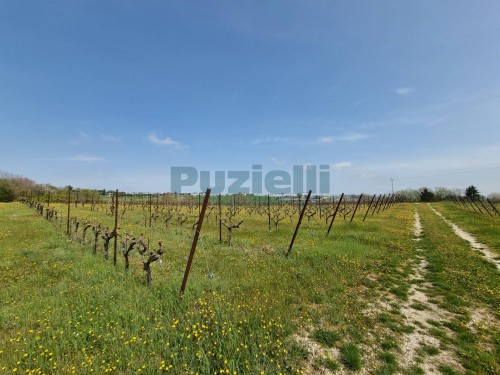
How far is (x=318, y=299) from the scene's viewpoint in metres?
6.35

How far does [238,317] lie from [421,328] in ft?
15.8

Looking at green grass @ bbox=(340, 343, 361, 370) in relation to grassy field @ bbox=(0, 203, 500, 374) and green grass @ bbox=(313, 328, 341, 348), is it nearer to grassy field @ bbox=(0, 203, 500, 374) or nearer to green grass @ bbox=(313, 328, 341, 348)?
grassy field @ bbox=(0, 203, 500, 374)

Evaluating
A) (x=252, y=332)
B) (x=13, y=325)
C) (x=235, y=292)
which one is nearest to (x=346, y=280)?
(x=235, y=292)

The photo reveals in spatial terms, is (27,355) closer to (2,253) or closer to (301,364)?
(301,364)

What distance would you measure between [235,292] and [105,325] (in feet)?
11.3

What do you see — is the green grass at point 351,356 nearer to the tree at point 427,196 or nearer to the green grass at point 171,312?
the green grass at point 171,312

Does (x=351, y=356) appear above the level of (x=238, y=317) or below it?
below

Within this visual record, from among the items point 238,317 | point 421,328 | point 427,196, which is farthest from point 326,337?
point 427,196

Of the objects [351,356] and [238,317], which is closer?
[351,356]

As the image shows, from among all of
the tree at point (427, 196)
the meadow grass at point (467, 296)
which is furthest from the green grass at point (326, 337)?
the tree at point (427, 196)

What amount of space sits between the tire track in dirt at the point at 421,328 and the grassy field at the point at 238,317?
0.05 metres

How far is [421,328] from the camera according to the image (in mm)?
5242

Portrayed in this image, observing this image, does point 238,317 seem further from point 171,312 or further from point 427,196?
point 427,196

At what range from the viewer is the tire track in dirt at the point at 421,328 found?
162 inches
